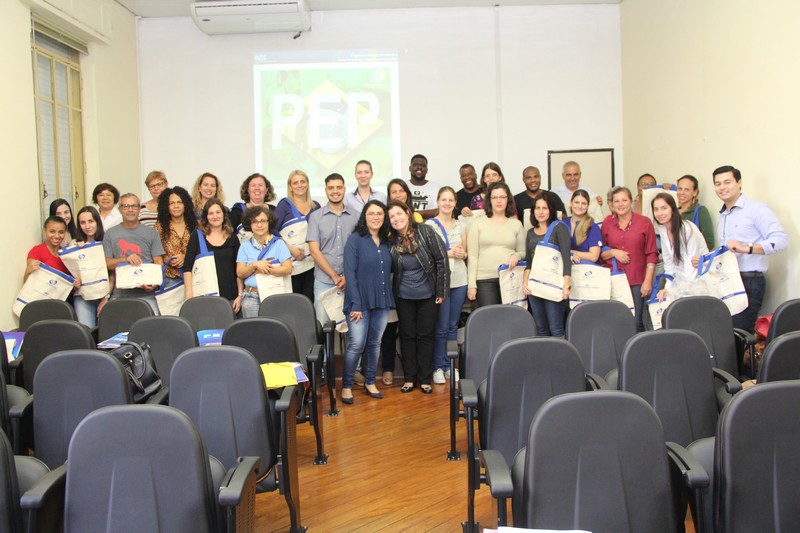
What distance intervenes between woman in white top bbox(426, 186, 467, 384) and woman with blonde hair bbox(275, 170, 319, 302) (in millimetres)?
1073

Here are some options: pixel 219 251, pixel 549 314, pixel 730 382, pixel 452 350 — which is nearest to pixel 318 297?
pixel 219 251

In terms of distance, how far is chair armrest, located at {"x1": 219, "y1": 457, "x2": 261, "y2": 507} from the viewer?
6.53 feet

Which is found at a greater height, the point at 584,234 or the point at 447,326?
the point at 584,234

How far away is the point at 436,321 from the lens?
551 centimetres

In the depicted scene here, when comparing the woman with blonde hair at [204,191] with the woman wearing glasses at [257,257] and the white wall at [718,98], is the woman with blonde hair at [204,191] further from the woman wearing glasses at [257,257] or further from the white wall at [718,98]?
the white wall at [718,98]

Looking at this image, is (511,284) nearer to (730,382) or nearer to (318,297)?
(318,297)

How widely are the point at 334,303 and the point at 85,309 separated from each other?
2.03m

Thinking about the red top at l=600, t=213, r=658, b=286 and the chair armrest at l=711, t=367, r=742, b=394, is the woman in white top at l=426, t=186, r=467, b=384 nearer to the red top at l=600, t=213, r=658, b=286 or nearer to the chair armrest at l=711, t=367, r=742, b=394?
the red top at l=600, t=213, r=658, b=286

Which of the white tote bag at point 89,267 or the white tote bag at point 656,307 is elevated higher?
the white tote bag at point 89,267

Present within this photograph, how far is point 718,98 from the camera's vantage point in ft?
19.3

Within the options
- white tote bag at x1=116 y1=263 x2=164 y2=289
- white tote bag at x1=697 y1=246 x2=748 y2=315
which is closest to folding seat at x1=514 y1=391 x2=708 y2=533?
white tote bag at x1=697 y1=246 x2=748 y2=315

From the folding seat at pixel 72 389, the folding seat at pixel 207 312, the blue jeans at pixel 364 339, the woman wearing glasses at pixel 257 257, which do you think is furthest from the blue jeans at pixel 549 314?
the folding seat at pixel 72 389

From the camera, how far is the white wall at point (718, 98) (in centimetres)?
489

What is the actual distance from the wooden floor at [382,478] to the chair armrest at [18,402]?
1.18 meters
